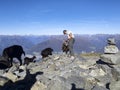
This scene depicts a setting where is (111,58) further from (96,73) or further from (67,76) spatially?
(67,76)

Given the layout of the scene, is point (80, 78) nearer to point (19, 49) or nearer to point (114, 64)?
point (114, 64)

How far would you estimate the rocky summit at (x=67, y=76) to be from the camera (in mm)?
21891

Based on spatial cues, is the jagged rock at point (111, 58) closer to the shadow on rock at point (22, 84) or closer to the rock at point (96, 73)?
the rock at point (96, 73)

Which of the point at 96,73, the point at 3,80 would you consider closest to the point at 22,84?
the point at 3,80

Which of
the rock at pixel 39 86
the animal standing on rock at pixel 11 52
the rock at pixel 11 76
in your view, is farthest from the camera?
the animal standing on rock at pixel 11 52

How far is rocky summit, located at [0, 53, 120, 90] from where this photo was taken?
862 inches

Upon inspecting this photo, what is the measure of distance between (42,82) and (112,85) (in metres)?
5.75

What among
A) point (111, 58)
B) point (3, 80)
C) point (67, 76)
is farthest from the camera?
point (3, 80)

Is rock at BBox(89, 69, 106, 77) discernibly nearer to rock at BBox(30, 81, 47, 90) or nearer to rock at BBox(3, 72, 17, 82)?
rock at BBox(30, 81, 47, 90)

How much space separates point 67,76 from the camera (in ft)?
77.5

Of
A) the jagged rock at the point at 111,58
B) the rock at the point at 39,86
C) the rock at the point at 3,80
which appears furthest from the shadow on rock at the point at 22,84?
the jagged rock at the point at 111,58

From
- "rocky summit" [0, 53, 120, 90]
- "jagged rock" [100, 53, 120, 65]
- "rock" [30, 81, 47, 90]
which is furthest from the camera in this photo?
"jagged rock" [100, 53, 120, 65]

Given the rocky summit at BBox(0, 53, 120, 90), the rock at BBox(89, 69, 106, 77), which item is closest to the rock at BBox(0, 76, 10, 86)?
the rocky summit at BBox(0, 53, 120, 90)

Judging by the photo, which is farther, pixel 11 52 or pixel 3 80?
pixel 11 52
